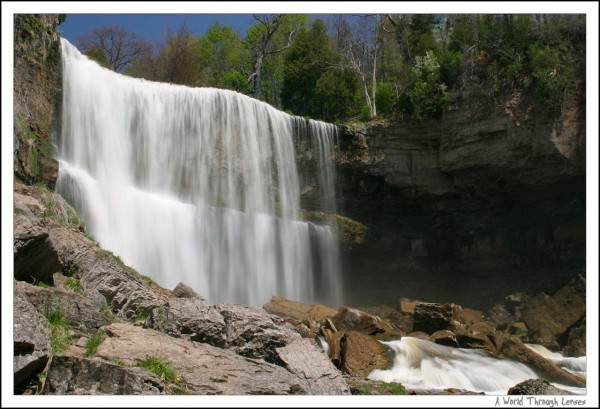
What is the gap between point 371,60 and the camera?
114 feet

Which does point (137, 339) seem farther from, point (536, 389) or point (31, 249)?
point (536, 389)

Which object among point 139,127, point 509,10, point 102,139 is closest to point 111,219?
point 102,139

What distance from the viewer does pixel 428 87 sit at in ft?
83.9

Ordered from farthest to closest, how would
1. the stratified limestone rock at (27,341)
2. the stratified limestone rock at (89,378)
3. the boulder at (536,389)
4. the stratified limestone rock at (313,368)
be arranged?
the boulder at (536,389), the stratified limestone rock at (313,368), the stratified limestone rock at (27,341), the stratified limestone rock at (89,378)

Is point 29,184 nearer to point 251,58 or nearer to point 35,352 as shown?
point 35,352

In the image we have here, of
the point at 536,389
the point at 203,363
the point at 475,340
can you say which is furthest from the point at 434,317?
the point at 203,363

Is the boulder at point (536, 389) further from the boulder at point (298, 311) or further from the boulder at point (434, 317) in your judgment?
the boulder at point (298, 311)

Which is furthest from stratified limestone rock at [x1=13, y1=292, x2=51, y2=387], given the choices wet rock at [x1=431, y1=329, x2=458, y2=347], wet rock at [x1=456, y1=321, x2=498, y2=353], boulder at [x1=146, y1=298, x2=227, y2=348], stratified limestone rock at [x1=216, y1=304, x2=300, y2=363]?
wet rock at [x1=456, y1=321, x2=498, y2=353]

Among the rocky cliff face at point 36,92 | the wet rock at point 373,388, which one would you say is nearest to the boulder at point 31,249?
the rocky cliff face at point 36,92

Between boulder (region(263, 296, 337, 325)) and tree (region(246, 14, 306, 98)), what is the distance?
17603 millimetres

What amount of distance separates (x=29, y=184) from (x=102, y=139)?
5138 mm

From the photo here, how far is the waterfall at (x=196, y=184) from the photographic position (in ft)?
60.4

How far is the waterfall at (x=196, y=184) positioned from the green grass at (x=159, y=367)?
29.6 ft

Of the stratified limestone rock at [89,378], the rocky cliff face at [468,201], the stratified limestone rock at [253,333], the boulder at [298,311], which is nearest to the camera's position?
the stratified limestone rock at [89,378]
